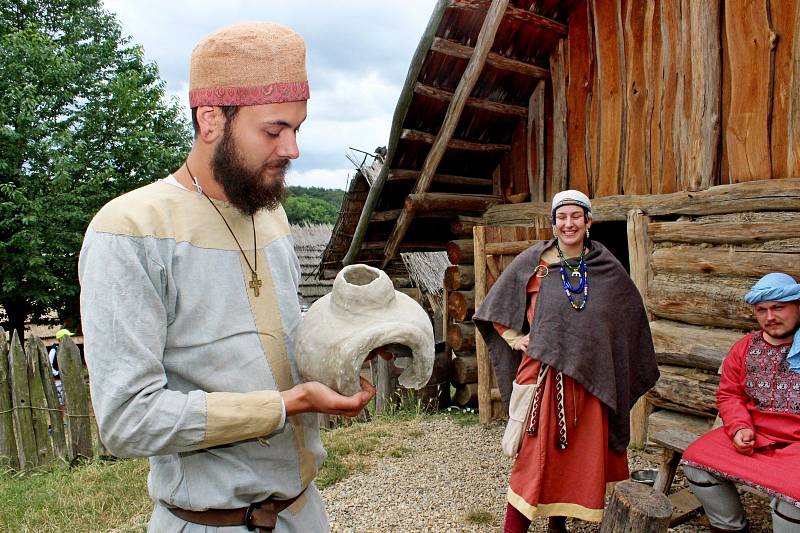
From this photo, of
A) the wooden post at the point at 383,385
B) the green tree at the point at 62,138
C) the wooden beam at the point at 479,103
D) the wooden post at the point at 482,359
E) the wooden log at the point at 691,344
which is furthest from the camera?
the green tree at the point at 62,138

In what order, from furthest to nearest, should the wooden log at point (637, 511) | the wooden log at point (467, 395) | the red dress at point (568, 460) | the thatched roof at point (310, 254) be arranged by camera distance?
the thatched roof at point (310, 254) → the wooden log at point (467, 395) → the red dress at point (568, 460) → the wooden log at point (637, 511)

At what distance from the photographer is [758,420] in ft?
10.3

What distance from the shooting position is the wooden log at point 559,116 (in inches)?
224

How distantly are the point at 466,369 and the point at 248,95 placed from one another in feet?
19.1

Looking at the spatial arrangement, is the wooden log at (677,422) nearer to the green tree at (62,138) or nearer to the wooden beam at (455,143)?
the wooden beam at (455,143)

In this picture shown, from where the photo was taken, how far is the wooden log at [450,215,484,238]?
21.7ft

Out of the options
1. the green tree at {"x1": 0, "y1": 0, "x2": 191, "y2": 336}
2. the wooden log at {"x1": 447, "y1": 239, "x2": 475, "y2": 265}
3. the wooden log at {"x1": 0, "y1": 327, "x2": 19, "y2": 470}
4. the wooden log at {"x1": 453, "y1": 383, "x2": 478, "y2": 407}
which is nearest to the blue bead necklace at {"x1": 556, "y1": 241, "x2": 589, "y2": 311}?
the wooden log at {"x1": 447, "y1": 239, "x2": 475, "y2": 265}

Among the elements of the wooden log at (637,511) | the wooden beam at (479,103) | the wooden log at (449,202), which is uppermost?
the wooden beam at (479,103)

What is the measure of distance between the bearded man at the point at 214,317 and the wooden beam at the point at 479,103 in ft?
13.1

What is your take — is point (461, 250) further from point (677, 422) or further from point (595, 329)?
point (595, 329)

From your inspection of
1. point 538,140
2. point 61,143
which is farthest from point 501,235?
point 61,143

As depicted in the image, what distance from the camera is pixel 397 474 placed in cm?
497

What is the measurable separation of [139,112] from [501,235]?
10.5 m

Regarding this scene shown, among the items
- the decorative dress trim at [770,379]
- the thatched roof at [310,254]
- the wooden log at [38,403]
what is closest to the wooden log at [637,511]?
the decorative dress trim at [770,379]
